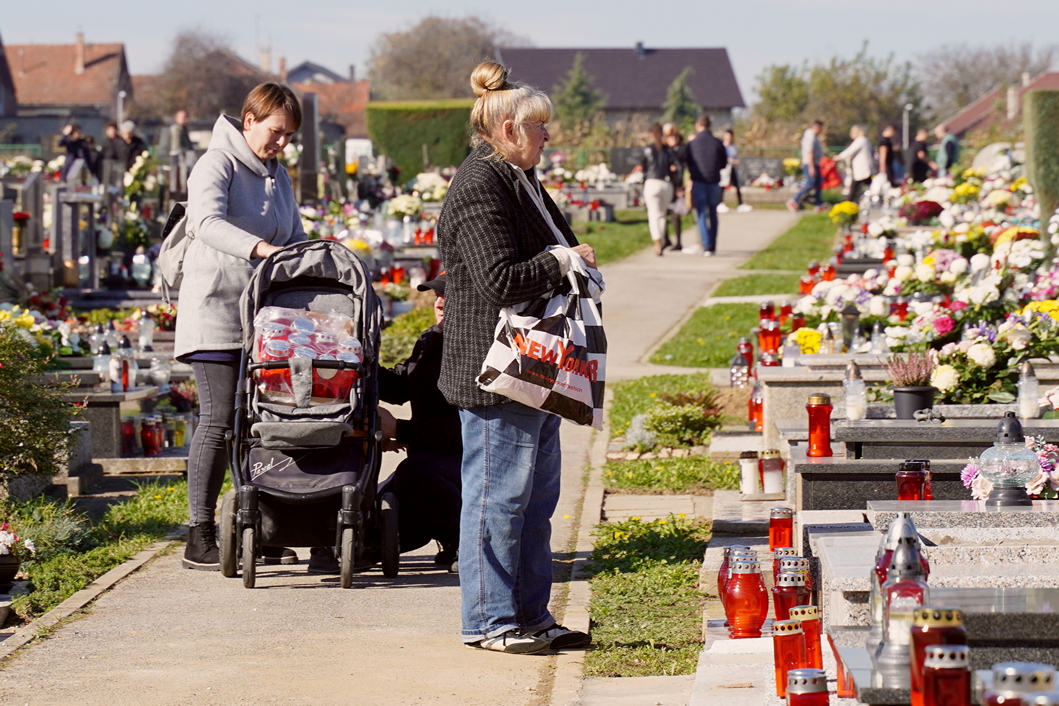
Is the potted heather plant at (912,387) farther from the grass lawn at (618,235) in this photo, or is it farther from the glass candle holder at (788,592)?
the grass lawn at (618,235)

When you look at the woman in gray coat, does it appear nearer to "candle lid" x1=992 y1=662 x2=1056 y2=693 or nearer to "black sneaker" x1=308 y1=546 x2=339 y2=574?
"black sneaker" x1=308 y1=546 x2=339 y2=574

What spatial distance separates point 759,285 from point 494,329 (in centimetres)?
1314

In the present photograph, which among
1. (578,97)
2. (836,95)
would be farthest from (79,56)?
(836,95)

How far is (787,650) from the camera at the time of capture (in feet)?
12.6

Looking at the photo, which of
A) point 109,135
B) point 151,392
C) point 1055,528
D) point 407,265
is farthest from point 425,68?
point 1055,528

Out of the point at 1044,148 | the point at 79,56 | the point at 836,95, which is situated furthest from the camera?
the point at 79,56

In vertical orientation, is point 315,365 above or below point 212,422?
above

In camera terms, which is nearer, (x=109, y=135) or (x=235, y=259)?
(x=235, y=259)

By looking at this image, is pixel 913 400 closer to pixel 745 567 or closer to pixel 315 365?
pixel 745 567

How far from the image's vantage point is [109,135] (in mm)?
22969

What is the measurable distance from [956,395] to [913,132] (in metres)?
56.1

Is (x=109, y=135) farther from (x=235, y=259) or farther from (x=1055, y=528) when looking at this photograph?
(x=1055, y=528)

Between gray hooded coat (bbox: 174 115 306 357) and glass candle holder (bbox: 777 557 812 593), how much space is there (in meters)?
2.50

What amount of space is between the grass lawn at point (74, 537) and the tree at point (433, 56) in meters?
73.2
